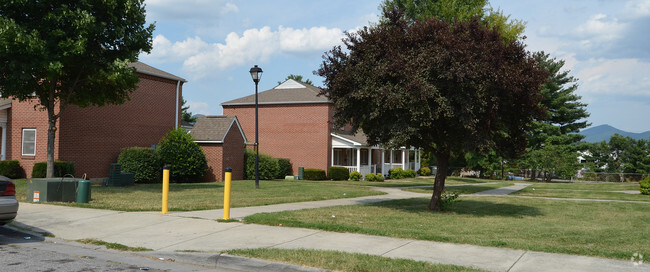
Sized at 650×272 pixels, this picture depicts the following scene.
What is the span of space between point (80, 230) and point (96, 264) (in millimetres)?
3021

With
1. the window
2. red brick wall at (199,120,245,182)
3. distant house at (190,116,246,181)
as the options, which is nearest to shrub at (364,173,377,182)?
distant house at (190,116,246,181)

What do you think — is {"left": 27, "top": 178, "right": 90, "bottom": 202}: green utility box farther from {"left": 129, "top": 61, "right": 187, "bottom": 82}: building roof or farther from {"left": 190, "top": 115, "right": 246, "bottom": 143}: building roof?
{"left": 190, "top": 115, "right": 246, "bottom": 143}: building roof

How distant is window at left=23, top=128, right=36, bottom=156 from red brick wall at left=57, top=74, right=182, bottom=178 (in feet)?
4.82

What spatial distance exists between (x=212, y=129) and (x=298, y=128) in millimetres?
8865

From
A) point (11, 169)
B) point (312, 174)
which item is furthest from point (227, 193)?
point (312, 174)

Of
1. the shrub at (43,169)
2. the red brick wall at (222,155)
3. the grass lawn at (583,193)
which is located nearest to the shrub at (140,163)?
the shrub at (43,169)

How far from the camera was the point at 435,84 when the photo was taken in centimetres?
1245

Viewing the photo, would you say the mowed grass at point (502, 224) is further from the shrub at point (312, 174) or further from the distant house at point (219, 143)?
the shrub at point (312, 174)

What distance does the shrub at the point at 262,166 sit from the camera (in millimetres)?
32188

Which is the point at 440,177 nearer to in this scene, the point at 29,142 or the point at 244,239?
the point at 244,239

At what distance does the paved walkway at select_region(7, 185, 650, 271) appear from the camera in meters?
7.10

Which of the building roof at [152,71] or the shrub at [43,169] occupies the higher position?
the building roof at [152,71]

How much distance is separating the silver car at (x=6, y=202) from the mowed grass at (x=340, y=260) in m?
4.10

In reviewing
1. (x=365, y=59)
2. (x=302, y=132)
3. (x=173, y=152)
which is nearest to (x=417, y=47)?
(x=365, y=59)
